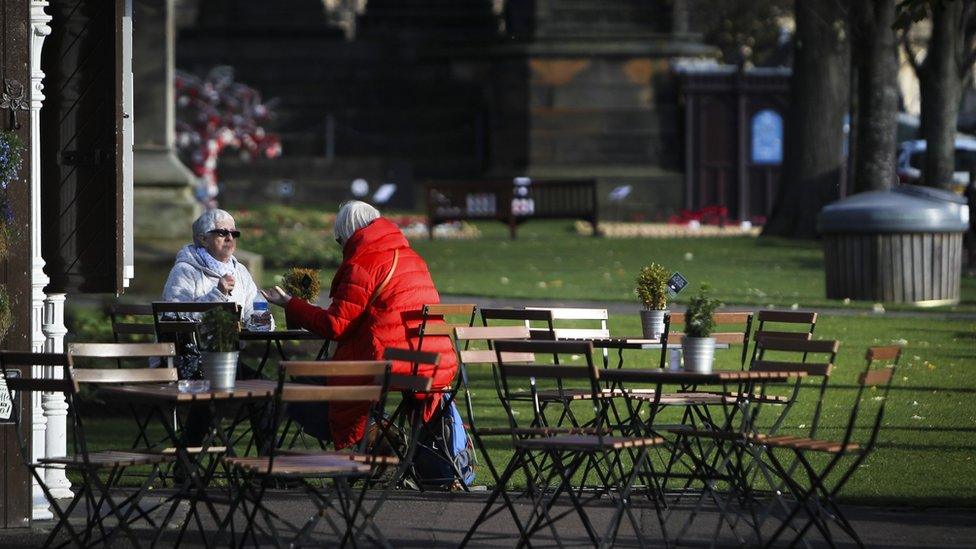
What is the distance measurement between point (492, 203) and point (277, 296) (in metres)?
23.9

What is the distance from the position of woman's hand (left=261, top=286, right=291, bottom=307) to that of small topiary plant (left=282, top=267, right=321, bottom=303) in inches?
18.7

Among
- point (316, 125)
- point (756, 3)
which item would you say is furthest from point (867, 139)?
point (756, 3)

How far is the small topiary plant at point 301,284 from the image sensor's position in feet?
36.0

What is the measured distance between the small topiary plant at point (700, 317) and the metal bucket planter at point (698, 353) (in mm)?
50

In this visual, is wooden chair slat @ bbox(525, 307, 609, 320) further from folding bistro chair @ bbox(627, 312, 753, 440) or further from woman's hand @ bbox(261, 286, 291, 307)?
woman's hand @ bbox(261, 286, 291, 307)

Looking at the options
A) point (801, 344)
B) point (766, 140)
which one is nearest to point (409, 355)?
Result: point (801, 344)

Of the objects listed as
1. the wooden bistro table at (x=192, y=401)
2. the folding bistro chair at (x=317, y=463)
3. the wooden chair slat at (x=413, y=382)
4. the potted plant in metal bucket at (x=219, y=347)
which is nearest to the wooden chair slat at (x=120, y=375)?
the wooden bistro table at (x=192, y=401)

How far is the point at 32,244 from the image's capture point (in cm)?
930

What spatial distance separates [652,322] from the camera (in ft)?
34.5

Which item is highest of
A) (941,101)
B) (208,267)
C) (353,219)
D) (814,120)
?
(941,101)

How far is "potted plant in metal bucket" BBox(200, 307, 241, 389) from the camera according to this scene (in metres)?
8.34

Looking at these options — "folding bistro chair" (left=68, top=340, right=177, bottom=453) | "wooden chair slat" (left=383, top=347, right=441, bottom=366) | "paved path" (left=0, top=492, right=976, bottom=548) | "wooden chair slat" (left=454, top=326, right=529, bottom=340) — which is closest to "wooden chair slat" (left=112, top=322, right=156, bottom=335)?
"paved path" (left=0, top=492, right=976, bottom=548)

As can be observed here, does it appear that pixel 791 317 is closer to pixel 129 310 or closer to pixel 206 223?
pixel 206 223

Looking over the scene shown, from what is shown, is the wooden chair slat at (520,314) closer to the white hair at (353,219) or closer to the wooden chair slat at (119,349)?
the white hair at (353,219)
